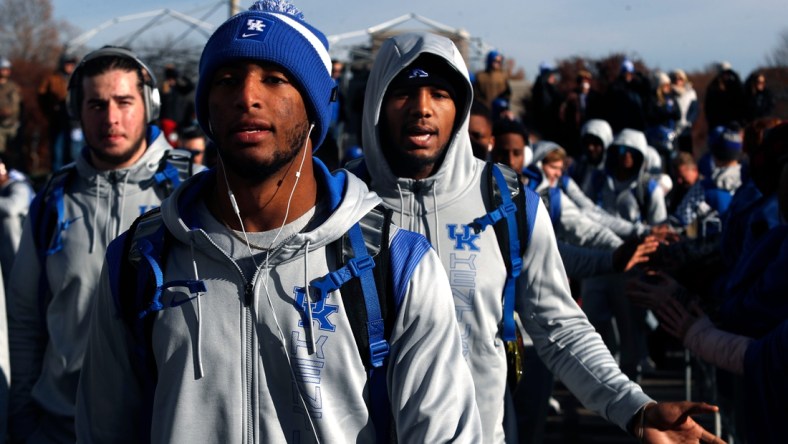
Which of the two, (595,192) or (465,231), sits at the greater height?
(595,192)

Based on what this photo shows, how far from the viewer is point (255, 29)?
2.77 meters

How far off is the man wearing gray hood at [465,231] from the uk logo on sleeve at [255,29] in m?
1.55

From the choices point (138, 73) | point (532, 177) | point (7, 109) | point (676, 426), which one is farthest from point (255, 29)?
point (7, 109)

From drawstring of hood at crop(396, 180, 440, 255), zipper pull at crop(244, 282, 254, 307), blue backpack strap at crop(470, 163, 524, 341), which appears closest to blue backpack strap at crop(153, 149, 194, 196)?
drawstring of hood at crop(396, 180, 440, 255)

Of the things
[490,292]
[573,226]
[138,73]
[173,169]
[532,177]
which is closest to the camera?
[490,292]

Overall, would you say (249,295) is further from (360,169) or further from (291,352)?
(360,169)

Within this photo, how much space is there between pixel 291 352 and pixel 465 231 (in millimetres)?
1594

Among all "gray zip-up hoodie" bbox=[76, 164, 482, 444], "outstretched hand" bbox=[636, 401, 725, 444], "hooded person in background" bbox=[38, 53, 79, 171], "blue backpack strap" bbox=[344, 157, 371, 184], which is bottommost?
"outstretched hand" bbox=[636, 401, 725, 444]

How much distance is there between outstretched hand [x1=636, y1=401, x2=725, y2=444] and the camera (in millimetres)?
3320

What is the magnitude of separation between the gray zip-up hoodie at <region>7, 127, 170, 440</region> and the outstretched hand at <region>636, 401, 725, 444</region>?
244 cm

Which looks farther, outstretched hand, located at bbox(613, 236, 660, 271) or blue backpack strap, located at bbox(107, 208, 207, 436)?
outstretched hand, located at bbox(613, 236, 660, 271)

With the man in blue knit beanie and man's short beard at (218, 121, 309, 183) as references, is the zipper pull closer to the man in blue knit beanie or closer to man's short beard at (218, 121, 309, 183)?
the man in blue knit beanie

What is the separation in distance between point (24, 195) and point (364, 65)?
12.7m

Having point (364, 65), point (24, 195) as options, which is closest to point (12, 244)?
point (24, 195)
